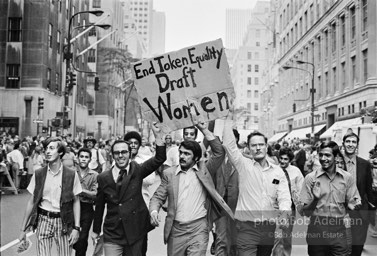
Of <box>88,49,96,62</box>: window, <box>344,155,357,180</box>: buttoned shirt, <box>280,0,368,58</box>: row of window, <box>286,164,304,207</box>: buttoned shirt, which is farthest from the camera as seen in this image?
<box>88,49,96,62</box>: window

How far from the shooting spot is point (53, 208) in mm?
5574

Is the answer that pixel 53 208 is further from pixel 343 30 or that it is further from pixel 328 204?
pixel 343 30

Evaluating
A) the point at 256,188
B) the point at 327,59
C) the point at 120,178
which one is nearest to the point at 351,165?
the point at 256,188

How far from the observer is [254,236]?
18.1 ft

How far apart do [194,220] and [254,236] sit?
2.36ft

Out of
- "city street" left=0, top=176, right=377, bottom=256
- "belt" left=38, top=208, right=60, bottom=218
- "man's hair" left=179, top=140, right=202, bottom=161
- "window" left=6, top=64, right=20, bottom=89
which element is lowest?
"city street" left=0, top=176, right=377, bottom=256

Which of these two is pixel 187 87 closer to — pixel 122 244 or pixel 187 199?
pixel 187 199

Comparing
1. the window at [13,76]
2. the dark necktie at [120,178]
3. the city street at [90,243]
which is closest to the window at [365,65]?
the window at [13,76]

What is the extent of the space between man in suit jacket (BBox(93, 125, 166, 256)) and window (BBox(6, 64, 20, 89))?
1410 inches

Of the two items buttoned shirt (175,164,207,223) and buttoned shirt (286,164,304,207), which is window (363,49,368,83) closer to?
buttoned shirt (286,164,304,207)

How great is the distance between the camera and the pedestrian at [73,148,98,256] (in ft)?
22.4

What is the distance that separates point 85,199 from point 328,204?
3233mm

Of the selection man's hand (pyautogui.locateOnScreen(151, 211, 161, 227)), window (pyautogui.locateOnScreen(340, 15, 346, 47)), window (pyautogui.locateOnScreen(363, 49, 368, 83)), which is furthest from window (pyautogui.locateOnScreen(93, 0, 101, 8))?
man's hand (pyautogui.locateOnScreen(151, 211, 161, 227))

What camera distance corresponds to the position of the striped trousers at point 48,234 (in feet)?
18.0
